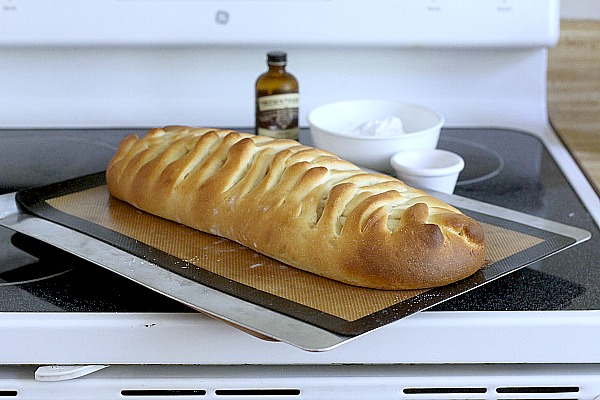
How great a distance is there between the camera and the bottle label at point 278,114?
3.90 ft

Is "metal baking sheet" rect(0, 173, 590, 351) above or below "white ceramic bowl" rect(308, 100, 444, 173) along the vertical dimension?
below

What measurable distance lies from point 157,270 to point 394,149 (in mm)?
427

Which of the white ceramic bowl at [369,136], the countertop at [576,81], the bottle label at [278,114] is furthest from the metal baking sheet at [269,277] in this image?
the countertop at [576,81]

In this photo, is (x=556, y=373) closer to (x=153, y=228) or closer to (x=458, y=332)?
(x=458, y=332)

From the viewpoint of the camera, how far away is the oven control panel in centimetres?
129

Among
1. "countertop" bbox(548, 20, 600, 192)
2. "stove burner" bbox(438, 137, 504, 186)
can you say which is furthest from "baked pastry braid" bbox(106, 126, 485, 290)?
"countertop" bbox(548, 20, 600, 192)

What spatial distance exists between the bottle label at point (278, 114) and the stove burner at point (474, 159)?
244mm

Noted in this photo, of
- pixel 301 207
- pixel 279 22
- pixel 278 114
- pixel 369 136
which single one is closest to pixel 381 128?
pixel 369 136

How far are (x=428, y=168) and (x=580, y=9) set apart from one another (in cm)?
52

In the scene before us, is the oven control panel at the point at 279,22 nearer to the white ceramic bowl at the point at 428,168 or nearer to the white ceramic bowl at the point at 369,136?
the white ceramic bowl at the point at 369,136

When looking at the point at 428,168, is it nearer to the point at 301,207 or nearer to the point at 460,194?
the point at 460,194

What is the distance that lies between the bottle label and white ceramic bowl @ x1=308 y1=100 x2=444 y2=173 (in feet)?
0.10

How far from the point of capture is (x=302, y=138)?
53.1 inches

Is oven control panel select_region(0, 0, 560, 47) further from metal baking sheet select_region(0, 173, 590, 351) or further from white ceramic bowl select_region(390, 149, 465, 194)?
metal baking sheet select_region(0, 173, 590, 351)
